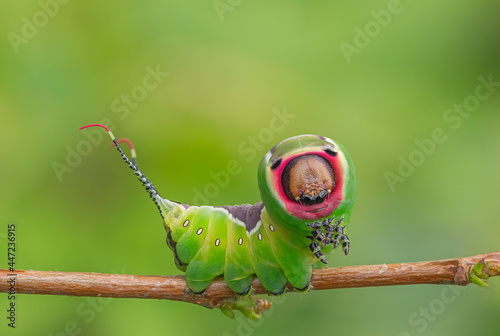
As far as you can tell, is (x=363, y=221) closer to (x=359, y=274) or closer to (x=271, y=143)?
(x=271, y=143)

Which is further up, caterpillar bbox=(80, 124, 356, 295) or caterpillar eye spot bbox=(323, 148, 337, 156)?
caterpillar eye spot bbox=(323, 148, 337, 156)

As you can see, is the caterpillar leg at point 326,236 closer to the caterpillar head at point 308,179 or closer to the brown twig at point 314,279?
the caterpillar head at point 308,179

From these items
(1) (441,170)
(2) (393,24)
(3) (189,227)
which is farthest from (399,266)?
(2) (393,24)

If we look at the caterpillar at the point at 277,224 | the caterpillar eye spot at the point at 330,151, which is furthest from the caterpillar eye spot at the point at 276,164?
the caterpillar eye spot at the point at 330,151

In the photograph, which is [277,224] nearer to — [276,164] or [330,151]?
[276,164]

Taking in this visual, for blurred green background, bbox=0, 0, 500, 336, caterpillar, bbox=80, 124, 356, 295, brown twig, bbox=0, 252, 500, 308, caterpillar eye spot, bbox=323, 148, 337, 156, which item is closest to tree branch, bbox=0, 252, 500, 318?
brown twig, bbox=0, 252, 500, 308

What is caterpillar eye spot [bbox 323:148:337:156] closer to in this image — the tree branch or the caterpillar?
the caterpillar

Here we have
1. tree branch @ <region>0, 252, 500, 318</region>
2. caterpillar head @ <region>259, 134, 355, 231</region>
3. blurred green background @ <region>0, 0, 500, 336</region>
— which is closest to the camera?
caterpillar head @ <region>259, 134, 355, 231</region>

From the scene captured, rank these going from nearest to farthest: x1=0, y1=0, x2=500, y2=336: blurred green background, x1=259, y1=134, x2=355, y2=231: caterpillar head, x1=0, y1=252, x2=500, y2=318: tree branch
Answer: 1. x1=259, y1=134, x2=355, y2=231: caterpillar head
2. x1=0, y1=252, x2=500, y2=318: tree branch
3. x1=0, y1=0, x2=500, y2=336: blurred green background
